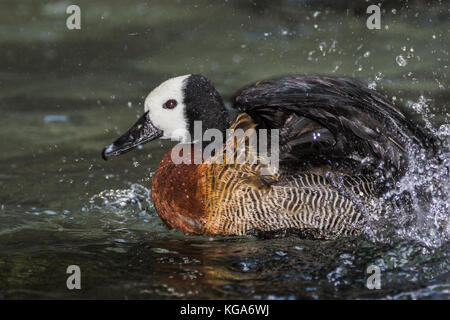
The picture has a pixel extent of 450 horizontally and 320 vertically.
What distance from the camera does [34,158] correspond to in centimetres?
766

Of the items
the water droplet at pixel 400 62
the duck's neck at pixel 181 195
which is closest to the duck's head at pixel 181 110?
the duck's neck at pixel 181 195

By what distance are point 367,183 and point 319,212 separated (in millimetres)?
446

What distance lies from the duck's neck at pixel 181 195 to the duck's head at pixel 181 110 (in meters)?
0.21

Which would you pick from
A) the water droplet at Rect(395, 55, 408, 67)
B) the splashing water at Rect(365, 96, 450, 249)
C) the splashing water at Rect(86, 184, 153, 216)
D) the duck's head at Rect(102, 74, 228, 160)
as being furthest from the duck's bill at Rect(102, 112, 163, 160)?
the water droplet at Rect(395, 55, 408, 67)

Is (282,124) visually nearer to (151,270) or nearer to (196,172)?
(196,172)

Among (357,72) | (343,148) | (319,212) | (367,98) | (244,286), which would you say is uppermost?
(357,72)

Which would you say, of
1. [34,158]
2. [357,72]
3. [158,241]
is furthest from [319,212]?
[357,72]

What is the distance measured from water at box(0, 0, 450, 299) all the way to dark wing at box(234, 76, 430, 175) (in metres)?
0.27

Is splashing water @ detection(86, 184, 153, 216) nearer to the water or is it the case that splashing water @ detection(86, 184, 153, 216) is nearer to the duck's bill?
the water

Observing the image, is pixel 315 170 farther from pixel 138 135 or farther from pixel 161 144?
pixel 161 144

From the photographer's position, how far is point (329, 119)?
18.2ft

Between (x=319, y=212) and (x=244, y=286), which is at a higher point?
(x=319, y=212)

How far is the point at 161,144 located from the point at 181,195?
2.45 meters

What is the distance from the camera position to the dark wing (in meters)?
5.44
